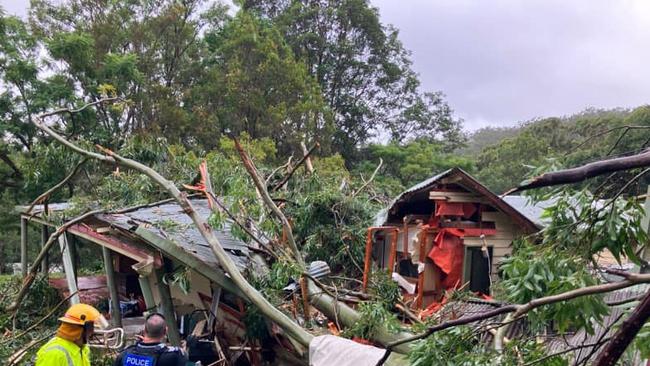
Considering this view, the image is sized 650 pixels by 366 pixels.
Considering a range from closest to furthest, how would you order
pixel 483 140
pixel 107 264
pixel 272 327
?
pixel 272 327, pixel 107 264, pixel 483 140

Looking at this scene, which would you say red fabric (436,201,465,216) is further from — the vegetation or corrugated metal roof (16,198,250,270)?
corrugated metal roof (16,198,250,270)

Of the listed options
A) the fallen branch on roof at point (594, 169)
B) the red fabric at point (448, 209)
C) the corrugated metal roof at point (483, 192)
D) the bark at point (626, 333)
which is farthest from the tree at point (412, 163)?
the fallen branch on roof at point (594, 169)

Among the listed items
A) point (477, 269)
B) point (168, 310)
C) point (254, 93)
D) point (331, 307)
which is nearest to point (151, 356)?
point (168, 310)

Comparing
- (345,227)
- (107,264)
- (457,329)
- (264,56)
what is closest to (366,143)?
(264,56)

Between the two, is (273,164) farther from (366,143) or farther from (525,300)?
(525,300)

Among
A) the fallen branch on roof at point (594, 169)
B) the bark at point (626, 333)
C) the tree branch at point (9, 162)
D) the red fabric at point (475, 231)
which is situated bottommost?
the red fabric at point (475, 231)

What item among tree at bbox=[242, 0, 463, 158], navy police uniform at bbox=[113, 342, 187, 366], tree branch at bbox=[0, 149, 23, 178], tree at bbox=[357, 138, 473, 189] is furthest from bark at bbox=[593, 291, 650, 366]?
tree at bbox=[242, 0, 463, 158]

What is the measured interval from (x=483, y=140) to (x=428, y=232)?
41374 millimetres

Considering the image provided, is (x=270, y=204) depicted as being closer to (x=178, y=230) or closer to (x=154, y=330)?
A: (x=178, y=230)

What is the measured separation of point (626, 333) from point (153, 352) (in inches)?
117

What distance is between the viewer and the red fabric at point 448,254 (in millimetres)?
7520

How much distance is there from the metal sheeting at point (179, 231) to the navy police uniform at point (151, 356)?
2.26 metres

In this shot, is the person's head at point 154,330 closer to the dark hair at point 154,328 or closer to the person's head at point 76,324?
the dark hair at point 154,328

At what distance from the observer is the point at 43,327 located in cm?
733
